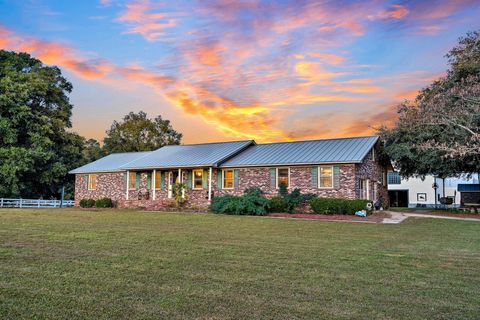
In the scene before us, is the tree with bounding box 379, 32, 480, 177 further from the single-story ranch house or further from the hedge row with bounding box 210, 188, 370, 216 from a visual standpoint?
the hedge row with bounding box 210, 188, 370, 216

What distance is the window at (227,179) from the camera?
81.7ft

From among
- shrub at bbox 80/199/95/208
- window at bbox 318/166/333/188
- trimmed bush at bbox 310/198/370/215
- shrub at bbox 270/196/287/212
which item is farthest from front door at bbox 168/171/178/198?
trimmed bush at bbox 310/198/370/215

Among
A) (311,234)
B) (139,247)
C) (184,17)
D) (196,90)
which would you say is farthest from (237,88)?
(139,247)

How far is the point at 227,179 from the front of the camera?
25.1 m

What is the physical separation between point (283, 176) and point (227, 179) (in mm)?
3842

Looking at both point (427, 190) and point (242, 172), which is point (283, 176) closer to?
point (242, 172)

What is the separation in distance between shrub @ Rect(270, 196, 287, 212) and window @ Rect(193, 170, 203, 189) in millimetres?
6143

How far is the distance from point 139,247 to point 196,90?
1620cm

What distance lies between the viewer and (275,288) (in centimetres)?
546

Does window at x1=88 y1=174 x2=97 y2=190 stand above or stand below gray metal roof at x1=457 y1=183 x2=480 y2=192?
above

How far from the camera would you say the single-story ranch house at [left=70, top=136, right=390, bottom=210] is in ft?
71.4

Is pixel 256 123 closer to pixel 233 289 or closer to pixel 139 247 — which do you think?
pixel 139 247

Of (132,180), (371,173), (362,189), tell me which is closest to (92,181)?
(132,180)

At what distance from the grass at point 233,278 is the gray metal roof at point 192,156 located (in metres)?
14.8
